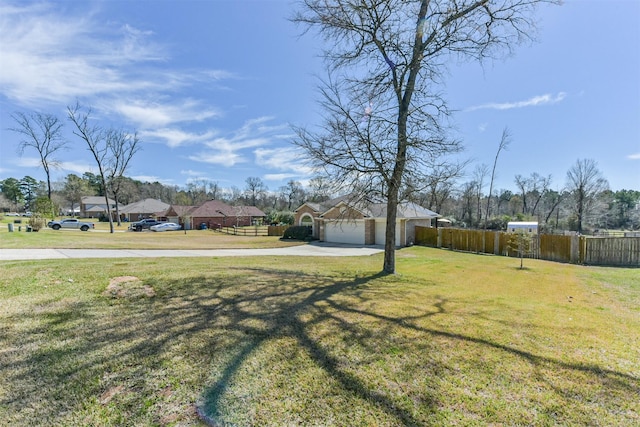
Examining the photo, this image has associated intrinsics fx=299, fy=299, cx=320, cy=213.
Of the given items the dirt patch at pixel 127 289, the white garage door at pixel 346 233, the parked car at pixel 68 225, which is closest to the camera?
the dirt patch at pixel 127 289

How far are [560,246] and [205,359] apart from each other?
65.1ft

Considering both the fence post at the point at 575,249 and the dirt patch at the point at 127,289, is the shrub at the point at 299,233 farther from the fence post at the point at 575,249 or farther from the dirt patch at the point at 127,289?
the dirt patch at the point at 127,289

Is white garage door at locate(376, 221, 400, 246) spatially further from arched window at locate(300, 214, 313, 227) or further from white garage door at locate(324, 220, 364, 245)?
arched window at locate(300, 214, 313, 227)

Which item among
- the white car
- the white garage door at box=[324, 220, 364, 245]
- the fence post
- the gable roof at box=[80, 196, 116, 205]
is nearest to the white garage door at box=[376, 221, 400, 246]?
the white garage door at box=[324, 220, 364, 245]

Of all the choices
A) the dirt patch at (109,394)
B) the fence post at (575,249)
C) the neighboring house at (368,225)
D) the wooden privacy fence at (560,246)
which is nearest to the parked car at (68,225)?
the neighboring house at (368,225)

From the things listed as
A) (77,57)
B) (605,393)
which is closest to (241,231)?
(77,57)

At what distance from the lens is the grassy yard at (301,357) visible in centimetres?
266

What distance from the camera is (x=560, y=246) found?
16703mm

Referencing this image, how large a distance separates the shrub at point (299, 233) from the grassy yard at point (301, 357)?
820 inches

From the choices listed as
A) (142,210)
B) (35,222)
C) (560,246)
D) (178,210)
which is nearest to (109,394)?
(560,246)

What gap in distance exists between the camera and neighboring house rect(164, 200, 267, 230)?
44.3 metres

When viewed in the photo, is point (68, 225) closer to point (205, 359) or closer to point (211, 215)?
point (211, 215)

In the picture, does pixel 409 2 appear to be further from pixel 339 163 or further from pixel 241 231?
pixel 241 231

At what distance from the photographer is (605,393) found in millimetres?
2949
